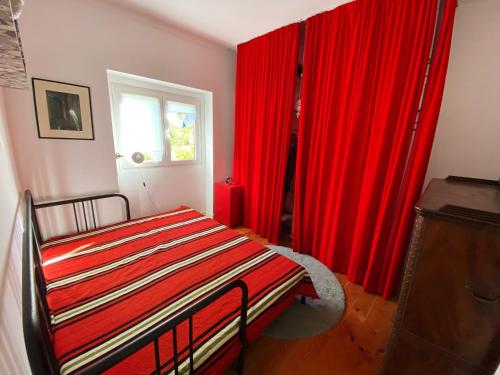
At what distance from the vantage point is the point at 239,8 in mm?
2066

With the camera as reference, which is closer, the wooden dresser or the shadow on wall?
the shadow on wall

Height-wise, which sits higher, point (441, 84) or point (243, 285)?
point (441, 84)

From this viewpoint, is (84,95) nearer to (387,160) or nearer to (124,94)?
(124,94)

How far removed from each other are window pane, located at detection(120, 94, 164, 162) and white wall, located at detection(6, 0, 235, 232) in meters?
0.39

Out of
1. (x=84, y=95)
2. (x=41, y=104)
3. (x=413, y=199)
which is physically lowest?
(x=413, y=199)

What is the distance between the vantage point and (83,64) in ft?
6.52

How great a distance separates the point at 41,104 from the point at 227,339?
248 centimetres

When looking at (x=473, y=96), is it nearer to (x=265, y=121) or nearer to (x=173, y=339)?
(x=265, y=121)

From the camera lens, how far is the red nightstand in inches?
126

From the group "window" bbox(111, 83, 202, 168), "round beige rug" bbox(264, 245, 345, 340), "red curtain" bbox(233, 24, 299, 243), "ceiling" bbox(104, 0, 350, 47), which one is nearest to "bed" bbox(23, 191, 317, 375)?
"round beige rug" bbox(264, 245, 345, 340)

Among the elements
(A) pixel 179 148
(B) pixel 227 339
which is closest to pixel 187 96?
(A) pixel 179 148

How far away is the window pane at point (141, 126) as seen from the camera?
8.55 feet

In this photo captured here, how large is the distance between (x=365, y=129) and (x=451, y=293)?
1.50 m

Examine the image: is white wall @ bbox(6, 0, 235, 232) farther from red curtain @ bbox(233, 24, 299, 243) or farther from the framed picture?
red curtain @ bbox(233, 24, 299, 243)
